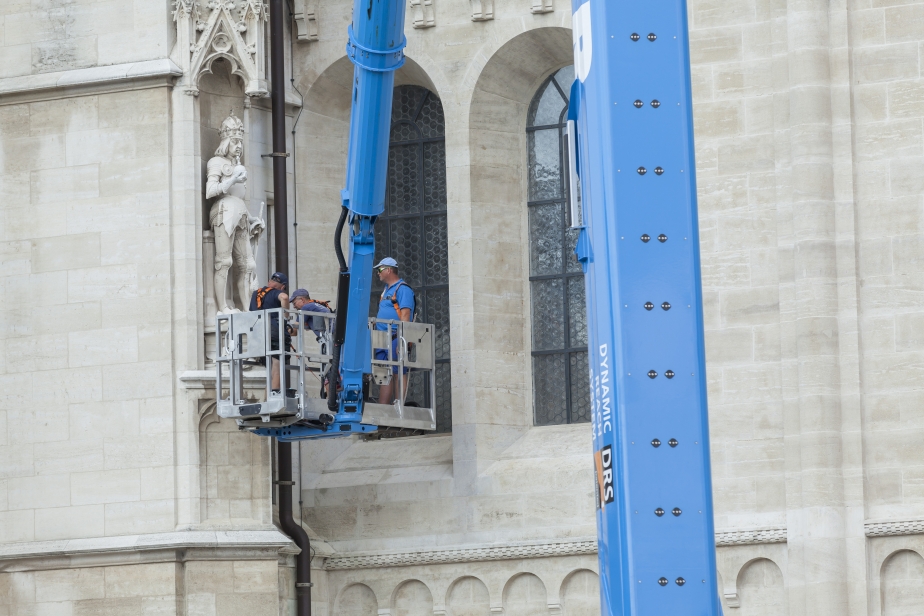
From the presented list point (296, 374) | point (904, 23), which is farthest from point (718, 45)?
point (296, 374)

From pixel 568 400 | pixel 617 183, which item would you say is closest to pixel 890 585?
pixel 568 400

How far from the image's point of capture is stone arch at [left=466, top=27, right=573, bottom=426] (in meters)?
15.8

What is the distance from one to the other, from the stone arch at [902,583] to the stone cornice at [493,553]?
87 cm

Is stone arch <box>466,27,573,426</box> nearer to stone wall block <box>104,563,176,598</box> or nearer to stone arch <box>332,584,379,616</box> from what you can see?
stone arch <box>332,584,379,616</box>

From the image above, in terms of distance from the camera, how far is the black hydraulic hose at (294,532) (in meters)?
15.1

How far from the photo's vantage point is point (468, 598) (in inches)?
598

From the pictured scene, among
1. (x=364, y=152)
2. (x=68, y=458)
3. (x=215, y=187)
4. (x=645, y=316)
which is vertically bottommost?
(x=68, y=458)

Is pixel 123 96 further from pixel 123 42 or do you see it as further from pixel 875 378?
pixel 875 378

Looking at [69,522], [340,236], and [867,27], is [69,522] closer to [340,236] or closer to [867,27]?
[340,236]

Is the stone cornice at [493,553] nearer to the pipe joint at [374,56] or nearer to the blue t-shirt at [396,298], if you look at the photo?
the blue t-shirt at [396,298]

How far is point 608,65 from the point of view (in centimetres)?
548

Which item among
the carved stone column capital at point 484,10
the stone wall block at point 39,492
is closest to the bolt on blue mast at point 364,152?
the stone wall block at point 39,492

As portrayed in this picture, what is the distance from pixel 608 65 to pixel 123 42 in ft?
33.3

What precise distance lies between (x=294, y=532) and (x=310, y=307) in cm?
228
